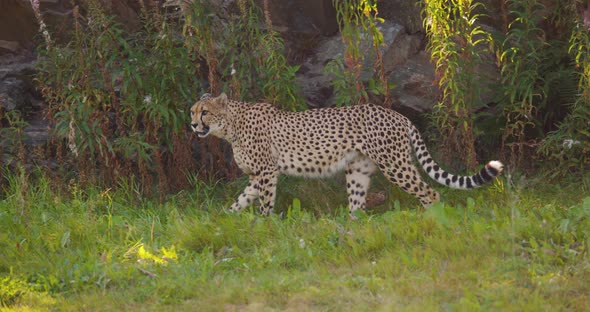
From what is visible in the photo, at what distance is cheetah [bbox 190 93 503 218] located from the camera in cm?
666

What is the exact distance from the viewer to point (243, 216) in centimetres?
596

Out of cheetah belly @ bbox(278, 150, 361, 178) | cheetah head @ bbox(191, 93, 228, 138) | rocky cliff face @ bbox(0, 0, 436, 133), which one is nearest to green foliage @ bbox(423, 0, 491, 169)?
cheetah belly @ bbox(278, 150, 361, 178)

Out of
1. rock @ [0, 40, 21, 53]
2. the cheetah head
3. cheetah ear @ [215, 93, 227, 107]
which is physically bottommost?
the cheetah head

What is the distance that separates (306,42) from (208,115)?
239cm

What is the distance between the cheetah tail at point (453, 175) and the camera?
236 inches

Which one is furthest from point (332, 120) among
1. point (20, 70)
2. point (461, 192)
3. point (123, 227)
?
point (20, 70)

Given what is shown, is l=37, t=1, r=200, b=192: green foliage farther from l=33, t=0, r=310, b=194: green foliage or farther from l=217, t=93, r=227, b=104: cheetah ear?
l=217, t=93, r=227, b=104: cheetah ear

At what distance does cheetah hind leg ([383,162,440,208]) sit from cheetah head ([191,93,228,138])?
154 centimetres

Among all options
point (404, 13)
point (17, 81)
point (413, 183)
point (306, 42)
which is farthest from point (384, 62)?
point (17, 81)

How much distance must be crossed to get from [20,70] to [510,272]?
6.25 metres

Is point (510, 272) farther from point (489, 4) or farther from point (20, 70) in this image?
point (20, 70)

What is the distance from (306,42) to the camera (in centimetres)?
891

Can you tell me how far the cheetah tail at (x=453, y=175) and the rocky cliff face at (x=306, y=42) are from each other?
1592 millimetres

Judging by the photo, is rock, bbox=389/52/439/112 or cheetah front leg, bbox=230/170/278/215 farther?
rock, bbox=389/52/439/112
